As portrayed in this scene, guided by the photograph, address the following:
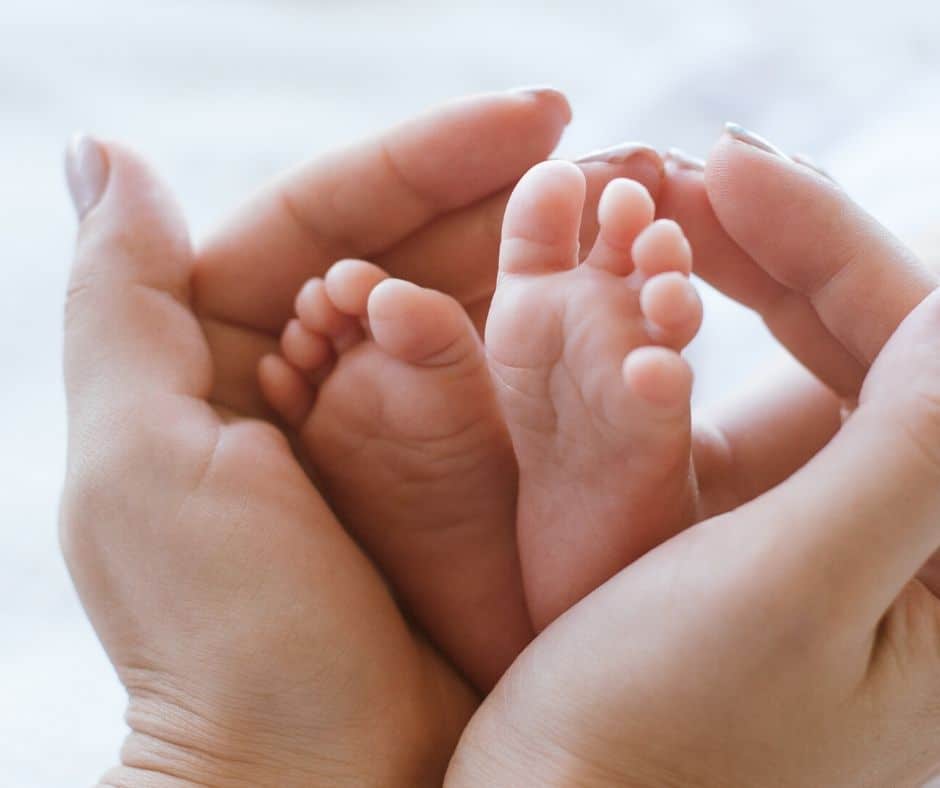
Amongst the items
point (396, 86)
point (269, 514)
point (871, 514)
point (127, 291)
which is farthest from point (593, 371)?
point (396, 86)

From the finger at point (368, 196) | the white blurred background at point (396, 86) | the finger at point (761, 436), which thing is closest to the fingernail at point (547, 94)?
the finger at point (368, 196)

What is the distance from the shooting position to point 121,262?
873mm

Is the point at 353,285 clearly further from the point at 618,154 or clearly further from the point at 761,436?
the point at 761,436

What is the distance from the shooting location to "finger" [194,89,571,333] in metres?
0.83

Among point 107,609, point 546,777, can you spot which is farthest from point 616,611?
point 107,609

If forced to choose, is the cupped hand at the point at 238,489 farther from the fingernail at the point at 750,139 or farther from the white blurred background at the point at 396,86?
the white blurred background at the point at 396,86

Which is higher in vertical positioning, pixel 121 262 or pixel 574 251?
pixel 574 251

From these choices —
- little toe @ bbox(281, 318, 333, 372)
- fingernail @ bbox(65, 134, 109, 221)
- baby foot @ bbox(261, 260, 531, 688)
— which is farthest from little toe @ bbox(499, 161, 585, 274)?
fingernail @ bbox(65, 134, 109, 221)

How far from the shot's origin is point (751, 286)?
812 millimetres

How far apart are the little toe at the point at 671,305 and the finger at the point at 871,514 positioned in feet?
0.33

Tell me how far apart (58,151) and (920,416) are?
3.20 feet

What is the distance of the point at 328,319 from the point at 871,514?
433mm

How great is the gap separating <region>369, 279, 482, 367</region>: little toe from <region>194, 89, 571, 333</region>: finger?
14 centimetres

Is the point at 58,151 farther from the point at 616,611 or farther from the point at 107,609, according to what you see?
the point at 616,611
